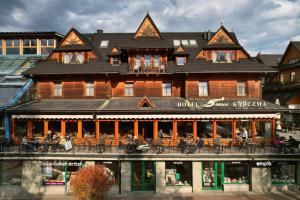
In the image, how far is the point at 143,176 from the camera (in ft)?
65.4

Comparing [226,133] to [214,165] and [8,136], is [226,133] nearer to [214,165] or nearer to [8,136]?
[214,165]

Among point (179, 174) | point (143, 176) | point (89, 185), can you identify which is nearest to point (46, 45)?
point (143, 176)

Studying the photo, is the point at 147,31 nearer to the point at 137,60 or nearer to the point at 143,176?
the point at 137,60

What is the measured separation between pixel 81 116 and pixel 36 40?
1592 centimetres

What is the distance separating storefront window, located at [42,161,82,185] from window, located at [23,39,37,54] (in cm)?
1769

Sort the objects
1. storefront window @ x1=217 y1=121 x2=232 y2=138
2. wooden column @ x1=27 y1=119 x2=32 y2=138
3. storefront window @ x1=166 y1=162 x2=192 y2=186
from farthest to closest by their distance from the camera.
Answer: storefront window @ x1=217 y1=121 x2=232 y2=138 < wooden column @ x1=27 y1=119 x2=32 y2=138 < storefront window @ x1=166 y1=162 x2=192 y2=186

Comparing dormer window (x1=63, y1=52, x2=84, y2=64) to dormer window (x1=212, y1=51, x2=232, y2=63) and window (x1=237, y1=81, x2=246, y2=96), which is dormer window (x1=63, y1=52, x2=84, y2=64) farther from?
window (x1=237, y1=81, x2=246, y2=96)

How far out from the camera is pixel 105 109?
21797 mm

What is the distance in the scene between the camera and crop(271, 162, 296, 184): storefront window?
20188 mm

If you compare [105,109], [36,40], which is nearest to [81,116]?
[105,109]

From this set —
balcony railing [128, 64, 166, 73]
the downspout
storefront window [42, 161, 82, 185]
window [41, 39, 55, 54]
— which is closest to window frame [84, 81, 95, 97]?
balcony railing [128, 64, 166, 73]

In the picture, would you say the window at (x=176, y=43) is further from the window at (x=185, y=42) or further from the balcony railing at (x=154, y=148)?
the balcony railing at (x=154, y=148)

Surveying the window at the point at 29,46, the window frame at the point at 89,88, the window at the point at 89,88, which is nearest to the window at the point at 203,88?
the window frame at the point at 89,88

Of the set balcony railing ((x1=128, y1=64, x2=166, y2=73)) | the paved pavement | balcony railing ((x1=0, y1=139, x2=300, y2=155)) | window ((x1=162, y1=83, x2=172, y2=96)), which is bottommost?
the paved pavement
